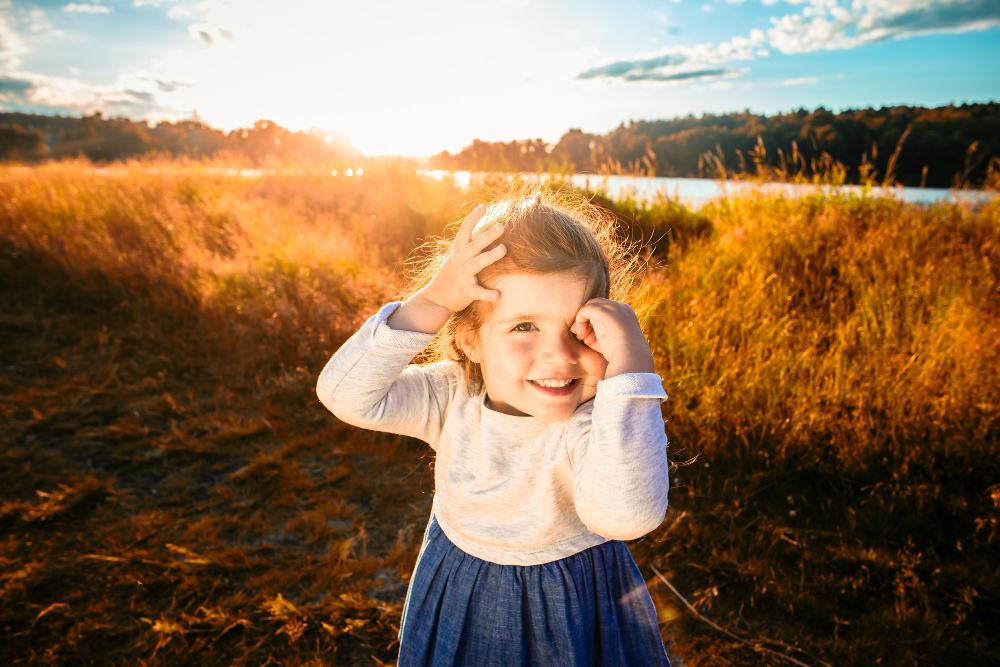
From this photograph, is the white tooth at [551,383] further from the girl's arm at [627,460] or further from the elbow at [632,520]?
the elbow at [632,520]

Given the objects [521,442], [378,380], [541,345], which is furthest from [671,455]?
[378,380]

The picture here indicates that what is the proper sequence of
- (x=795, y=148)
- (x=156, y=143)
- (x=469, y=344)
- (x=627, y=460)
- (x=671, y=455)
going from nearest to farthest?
(x=627, y=460)
(x=469, y=344)
(x=671, y=455)
(x=795, y=148)
(x=156, y=143)

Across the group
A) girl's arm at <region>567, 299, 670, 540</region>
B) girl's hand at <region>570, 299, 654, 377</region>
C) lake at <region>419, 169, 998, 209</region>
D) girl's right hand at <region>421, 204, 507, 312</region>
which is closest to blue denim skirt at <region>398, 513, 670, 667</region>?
girl's arm at <region>567, 299, 670, 540</region>

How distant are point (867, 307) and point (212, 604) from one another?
3.77m

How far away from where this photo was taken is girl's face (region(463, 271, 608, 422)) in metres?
1.08

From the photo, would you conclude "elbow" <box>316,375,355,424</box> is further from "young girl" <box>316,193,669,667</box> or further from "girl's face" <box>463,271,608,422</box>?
"girl's face" <box>463,271,608,422</box>

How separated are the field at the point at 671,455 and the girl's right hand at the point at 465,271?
114 cm

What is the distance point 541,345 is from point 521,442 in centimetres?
24

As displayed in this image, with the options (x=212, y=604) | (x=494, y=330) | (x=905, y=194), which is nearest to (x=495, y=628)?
(x=494, y=330)

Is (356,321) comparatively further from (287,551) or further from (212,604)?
(212,604)

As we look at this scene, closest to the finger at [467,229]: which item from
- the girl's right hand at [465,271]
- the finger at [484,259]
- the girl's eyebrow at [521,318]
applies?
the girl's right hand at [465,271]

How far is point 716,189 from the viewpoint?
17.6 ft

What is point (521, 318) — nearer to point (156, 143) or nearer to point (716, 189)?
point (716, 189)

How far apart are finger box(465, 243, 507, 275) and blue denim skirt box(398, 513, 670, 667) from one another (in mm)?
672
